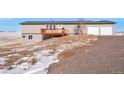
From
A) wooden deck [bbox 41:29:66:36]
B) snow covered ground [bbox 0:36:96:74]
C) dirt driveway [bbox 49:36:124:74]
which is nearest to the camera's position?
dirt driveway [bbox 49:36:124:74]

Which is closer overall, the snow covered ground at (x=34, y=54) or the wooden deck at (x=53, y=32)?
the snow covered ground at (x=34, y=54)

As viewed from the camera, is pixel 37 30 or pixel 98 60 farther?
pixel 37 30

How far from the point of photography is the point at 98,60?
6387mm

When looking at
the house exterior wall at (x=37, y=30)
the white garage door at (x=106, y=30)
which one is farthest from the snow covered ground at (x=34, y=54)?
the white garage door at (x=106, y=30)

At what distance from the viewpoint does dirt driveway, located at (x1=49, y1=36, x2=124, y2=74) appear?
6328 mm

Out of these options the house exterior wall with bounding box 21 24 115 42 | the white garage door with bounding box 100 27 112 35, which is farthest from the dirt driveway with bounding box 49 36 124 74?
the house exterior wall with bounding box 21 24 115 42

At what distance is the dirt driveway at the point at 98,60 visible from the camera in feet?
20.8

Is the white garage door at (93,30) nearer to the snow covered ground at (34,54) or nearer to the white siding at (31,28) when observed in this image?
the snow covered ground at (34,54)

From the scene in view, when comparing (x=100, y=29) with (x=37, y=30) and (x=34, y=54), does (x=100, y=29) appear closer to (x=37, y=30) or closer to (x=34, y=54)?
(x=37, y=30)

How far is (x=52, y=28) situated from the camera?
21.7 feet

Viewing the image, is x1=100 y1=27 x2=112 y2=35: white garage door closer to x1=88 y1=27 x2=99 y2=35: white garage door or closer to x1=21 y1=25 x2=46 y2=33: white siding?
x1=88 y1=27 x2=99 y2=35: white garage door

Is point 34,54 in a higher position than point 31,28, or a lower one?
lower

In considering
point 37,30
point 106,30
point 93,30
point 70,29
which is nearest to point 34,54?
point 37,30
